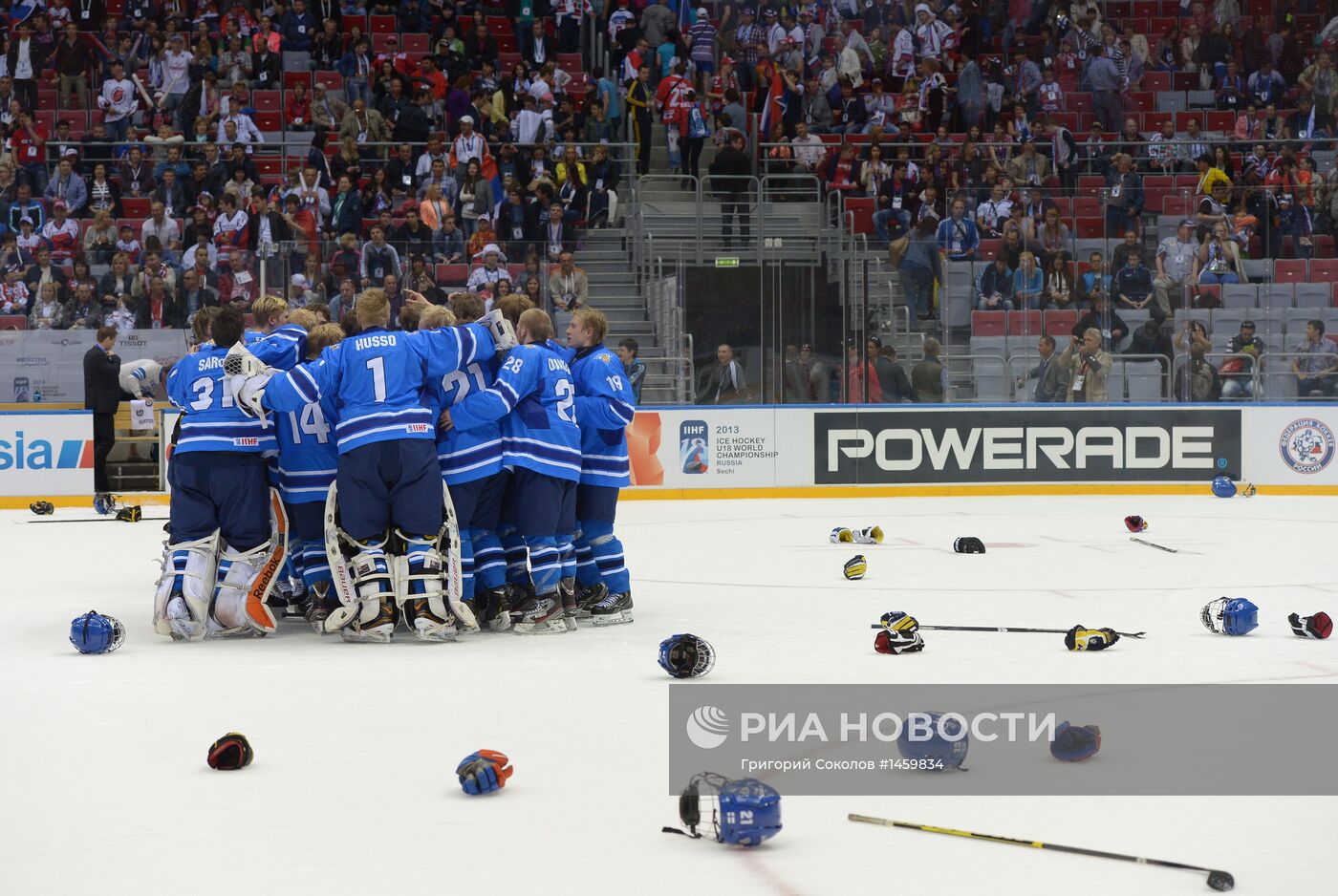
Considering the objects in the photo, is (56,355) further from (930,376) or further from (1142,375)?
(1142,375)

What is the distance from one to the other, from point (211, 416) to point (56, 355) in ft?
26.2

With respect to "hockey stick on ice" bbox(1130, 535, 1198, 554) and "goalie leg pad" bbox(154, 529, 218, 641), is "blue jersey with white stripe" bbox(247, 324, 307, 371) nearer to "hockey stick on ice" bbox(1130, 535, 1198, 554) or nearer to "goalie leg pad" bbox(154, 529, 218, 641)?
"goalie leg pad" bbox(154, 529, 218, 641)

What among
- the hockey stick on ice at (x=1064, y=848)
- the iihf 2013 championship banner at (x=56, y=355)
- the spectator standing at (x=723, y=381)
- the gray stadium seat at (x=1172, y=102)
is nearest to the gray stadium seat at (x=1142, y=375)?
the spectator standing at (x=723, y=381)

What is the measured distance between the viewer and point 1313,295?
15.4m

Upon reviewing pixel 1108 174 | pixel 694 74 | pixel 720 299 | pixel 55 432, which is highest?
pixel 694 74

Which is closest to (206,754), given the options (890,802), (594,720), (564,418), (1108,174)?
(594,720)

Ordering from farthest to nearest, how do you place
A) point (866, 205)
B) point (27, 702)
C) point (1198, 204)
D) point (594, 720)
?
point (866, 205)
point (1198, 204)
point (27, 702)
point (594, 720)

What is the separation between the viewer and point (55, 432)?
14.4 metres

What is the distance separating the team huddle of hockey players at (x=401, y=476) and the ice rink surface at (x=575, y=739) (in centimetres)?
22

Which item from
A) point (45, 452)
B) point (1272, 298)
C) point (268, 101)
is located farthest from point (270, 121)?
point (1272, 298)

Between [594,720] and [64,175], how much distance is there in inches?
512

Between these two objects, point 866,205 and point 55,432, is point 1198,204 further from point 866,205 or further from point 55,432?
point 55,432

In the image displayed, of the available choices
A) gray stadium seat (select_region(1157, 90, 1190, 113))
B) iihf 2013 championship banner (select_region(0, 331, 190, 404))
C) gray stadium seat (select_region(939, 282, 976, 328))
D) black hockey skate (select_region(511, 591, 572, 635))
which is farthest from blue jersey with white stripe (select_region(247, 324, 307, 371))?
gray stadium seat (select_region(1157, 90, 1190, 113))

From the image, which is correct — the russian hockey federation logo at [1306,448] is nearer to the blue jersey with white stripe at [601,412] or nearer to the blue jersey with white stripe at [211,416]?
the blue jersey with white stripe at [601,412]
